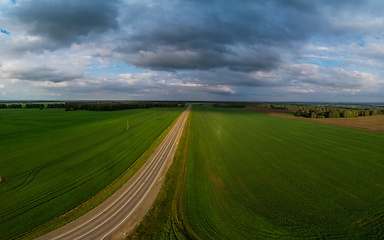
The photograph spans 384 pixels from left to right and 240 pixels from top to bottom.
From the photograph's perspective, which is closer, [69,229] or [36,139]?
[69,229]

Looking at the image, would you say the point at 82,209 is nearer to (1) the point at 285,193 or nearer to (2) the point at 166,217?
(2) the point at 166,217

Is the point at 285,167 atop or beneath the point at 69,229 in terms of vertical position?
atop

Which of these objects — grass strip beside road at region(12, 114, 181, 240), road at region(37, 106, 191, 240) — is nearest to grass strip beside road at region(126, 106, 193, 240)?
road at region(37, 106, 191, 240)

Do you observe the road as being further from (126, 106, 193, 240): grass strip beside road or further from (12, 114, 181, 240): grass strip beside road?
(126, 106, 193, 240): grass strip beside road

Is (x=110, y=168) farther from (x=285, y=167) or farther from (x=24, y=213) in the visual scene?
(x=285, y=167)

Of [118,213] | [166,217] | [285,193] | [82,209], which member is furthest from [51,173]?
[285,193]

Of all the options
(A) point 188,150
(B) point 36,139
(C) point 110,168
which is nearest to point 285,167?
(A) point 188,150
